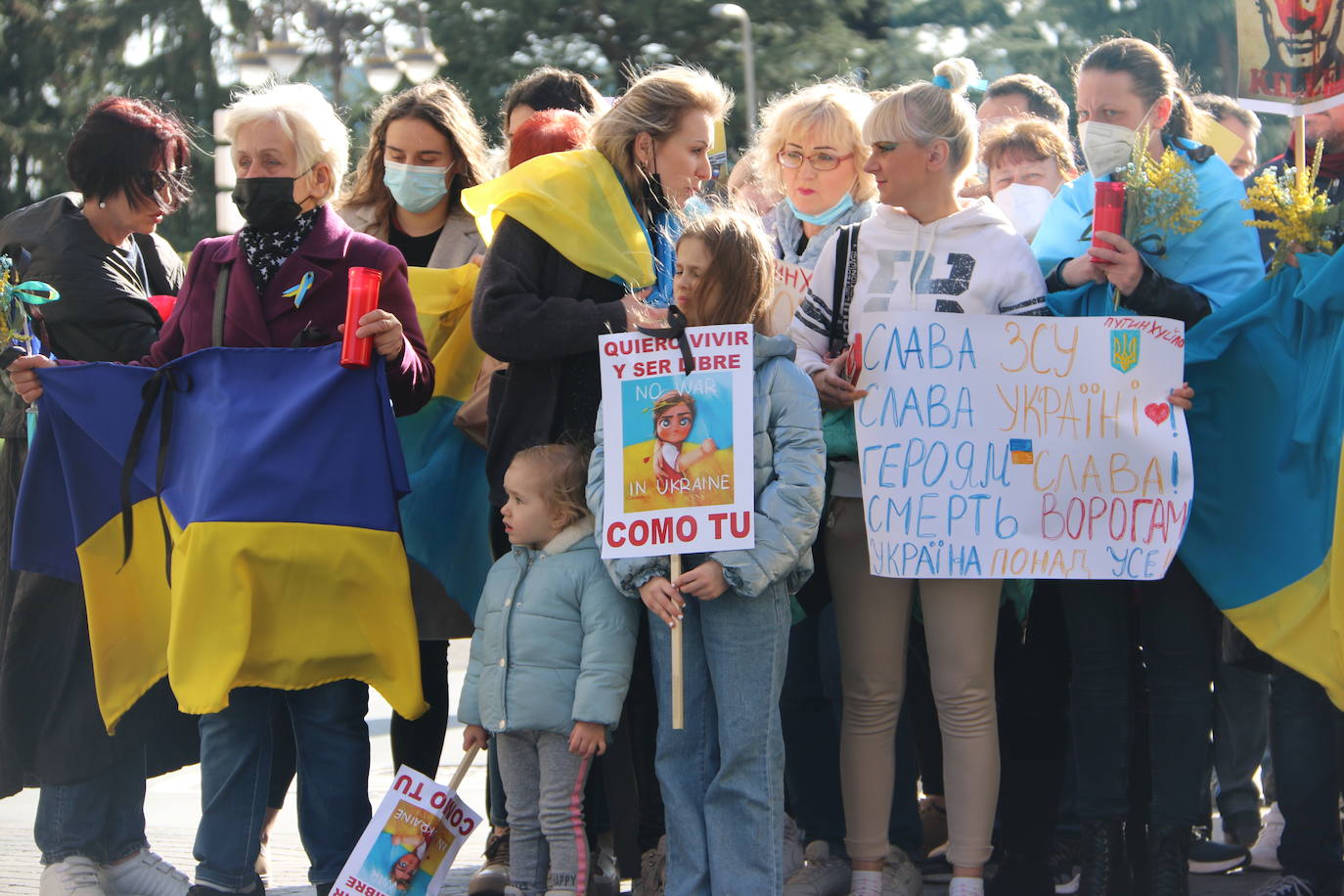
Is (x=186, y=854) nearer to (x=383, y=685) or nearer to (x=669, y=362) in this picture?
(x=383, y=685)

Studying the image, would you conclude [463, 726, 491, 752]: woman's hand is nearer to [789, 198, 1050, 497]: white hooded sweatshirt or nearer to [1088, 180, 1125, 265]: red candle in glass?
[789, 198, 1050, 497]: white hooded sweatshirt

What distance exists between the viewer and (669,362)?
4062 mm

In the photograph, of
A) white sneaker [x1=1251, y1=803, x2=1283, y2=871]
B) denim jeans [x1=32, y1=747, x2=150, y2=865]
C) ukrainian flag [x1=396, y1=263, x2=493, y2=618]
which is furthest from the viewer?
white sneaker [x1=1251, y1=803, x2=1283, y2=871]

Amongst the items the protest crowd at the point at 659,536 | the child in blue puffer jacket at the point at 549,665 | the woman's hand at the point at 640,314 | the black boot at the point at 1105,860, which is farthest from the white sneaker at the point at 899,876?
the woman's hand at the point at 640,314

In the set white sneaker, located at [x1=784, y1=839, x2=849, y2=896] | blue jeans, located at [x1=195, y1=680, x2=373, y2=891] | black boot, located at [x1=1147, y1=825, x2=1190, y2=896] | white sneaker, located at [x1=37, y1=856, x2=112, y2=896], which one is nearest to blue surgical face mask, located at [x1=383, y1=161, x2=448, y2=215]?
blue jeans, located at [x1=195, y1=680, x2=373, y2=891]

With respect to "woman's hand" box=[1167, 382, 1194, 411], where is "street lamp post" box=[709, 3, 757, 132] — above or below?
above

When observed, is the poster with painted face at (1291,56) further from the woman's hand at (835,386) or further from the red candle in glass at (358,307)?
the red candle in glass at (358,307)

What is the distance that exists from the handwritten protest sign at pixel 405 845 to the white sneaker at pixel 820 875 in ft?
3.12

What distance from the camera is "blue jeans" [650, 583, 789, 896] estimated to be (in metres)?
4.04

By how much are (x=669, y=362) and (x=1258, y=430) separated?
160cm

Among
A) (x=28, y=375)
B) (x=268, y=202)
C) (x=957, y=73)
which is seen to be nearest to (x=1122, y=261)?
(x=957, y=73)

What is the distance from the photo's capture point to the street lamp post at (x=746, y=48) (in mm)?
21141

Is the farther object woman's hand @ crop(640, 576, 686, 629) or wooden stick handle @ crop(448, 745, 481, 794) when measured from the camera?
wooden stick handle @ crop(448, 745, 481, 794)

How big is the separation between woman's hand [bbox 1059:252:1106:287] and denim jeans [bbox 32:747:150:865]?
2.92 meters
